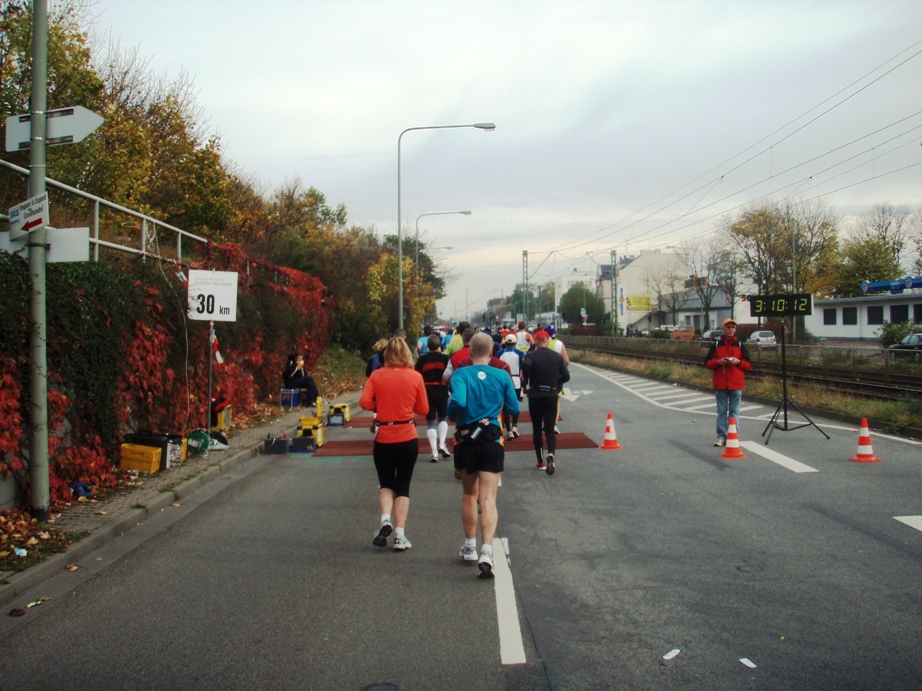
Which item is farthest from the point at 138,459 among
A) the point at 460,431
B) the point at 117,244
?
the point at 460,431

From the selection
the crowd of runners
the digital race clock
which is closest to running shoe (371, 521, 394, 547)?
the crowd of runners

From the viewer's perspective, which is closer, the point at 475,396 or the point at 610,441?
the point at 475,396

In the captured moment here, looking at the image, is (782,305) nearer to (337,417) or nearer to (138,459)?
(337,417)

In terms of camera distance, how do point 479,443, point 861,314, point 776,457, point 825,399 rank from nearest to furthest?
point 479,443
point 776,457
point 825,399
point 861,314

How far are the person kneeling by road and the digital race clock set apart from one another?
8.25 metres

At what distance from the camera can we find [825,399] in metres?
17.1

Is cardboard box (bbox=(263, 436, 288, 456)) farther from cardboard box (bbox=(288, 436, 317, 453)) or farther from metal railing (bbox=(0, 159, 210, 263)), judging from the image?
metal railing (bbox=(0, 159, 210, 263))

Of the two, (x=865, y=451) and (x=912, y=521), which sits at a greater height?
(x=865, y=451)

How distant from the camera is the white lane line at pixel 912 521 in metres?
6.80

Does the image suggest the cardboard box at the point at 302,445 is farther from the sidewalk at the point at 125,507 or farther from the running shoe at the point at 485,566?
the running shoe at the point at 485,566

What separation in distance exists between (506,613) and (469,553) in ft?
3.65

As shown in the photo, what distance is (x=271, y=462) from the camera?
1141cm

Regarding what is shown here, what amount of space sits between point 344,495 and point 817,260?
59217mm

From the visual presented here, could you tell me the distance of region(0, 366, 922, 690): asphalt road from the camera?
404 cm
